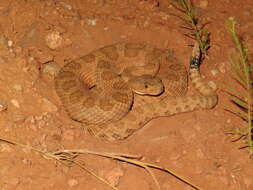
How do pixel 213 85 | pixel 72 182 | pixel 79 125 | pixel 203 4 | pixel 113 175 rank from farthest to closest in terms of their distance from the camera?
1. pixel 203 4
2. pixel 213 85
3. pixel 79 125
4. pixel 113 175
5. pixel 72 182

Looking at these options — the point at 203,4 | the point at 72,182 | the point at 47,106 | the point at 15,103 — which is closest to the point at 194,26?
the point at 203,4

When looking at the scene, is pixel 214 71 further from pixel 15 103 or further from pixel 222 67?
pixel 15 103

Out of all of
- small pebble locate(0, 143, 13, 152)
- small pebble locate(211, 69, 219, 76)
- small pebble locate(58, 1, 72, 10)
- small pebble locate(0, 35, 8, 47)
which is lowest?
small pebble locate(0, 143, 13, 152)

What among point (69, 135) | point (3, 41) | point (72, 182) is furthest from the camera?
point (3, 41)

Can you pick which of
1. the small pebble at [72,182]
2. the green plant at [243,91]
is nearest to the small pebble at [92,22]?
the green plant at [243,91]

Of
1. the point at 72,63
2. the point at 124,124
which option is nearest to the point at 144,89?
the point at 124,124

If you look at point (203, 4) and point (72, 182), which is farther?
point (203, 4)

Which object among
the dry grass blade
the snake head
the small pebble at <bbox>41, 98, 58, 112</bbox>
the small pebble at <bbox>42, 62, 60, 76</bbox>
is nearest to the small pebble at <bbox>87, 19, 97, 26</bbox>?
the small pebble at <bbox>42, 62, 60, 76</bbox>

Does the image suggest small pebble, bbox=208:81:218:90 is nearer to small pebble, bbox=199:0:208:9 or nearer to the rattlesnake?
the rattlesnake
